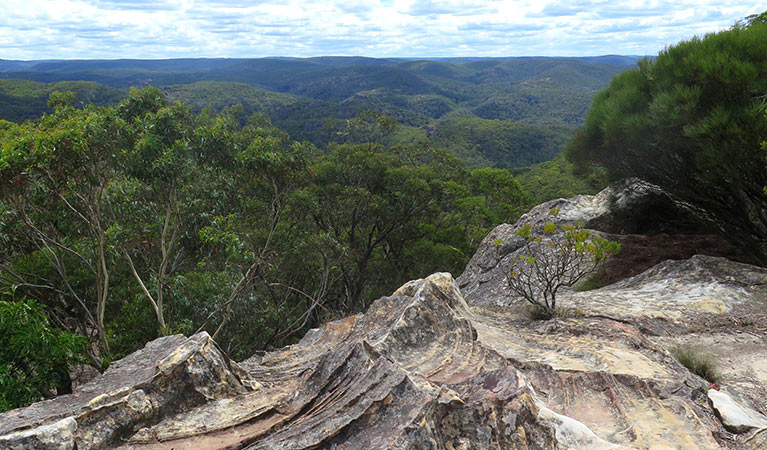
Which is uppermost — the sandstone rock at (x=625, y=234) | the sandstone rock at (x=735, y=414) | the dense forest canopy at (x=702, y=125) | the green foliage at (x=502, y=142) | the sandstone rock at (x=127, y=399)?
the dense forest canopy at (x=702, y=125)

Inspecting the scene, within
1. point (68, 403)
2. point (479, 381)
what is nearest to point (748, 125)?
point (479, 381)

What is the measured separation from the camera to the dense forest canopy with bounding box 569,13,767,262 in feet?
35.7

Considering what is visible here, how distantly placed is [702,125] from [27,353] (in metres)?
14.2

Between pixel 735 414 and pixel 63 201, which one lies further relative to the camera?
pixel 63 201

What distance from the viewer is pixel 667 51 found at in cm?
1328

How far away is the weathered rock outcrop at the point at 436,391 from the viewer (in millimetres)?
4809

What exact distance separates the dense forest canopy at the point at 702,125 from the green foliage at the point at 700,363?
544cm

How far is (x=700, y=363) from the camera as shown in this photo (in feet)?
24.5

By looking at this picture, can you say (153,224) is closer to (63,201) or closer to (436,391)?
(63,201)

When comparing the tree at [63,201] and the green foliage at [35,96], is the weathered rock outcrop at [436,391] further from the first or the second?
the green foliage at [35,96]

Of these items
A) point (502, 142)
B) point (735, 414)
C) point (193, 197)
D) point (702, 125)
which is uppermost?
point (702, 125)

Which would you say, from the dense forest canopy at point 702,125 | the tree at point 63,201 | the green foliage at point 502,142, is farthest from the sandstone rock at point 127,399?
the green foliage at point 502,142

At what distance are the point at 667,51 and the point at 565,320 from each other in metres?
8.70

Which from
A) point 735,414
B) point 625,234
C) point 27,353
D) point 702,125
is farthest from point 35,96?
point 735,414
